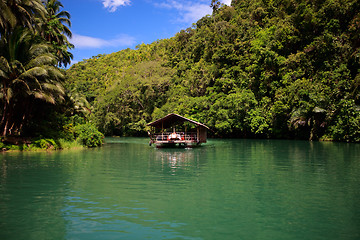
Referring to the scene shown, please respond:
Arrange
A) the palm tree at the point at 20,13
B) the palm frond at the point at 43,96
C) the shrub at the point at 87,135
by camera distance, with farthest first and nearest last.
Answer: the shrub at the point at 87,135 < the palm frond at the point at 43,96 < the palm tree at the point at 20,13

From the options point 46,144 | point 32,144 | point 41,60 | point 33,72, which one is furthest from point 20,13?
point 46,144

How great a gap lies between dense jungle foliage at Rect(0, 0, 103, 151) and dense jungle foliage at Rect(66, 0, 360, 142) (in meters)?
13.5

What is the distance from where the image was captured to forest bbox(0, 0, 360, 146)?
2578 centimetres

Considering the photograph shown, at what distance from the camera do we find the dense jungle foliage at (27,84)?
2380 cm

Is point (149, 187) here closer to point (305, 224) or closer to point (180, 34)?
point (305, 224)

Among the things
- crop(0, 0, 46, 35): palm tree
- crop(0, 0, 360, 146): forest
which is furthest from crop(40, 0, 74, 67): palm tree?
crop(0, 0, 46, 35): palm tree

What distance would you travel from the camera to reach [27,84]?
24.2m

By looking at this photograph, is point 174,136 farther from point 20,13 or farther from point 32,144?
point 20,13

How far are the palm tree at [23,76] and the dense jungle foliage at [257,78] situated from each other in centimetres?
1562

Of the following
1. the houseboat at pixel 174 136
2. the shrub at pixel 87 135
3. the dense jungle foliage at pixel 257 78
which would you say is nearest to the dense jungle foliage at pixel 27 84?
the shrub at pixel 87 135

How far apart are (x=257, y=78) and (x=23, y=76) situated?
130ft

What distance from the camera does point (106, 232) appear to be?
7.16 meters

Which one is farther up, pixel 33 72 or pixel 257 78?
pixel 257 78

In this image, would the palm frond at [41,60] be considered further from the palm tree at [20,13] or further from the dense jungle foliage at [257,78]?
the dense jungle foliage at [257,78]
